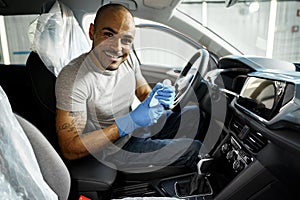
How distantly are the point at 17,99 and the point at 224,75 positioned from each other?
50.5 inches

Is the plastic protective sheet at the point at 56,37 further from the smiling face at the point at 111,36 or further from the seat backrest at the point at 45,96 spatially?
the smiling face at the point at 111,36

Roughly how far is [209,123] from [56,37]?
0.99m

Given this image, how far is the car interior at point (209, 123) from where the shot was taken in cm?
88

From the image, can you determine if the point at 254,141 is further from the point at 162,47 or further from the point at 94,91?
the point at 162,47

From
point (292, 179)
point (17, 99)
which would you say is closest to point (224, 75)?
point (292, 179)

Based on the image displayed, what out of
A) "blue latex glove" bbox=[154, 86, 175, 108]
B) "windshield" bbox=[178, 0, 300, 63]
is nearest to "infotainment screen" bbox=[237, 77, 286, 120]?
"blue latex glove" bbox=[154, 86, 175, 108]

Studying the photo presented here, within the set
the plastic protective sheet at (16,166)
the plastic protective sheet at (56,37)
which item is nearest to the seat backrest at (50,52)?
the plastic protective sheet at (56,37)

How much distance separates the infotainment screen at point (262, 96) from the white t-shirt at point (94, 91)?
608 mm

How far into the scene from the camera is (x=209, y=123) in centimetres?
154

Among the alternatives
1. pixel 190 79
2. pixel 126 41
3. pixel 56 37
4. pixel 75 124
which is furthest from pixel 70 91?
pixel 190 79

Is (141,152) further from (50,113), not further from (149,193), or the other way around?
(50,113)

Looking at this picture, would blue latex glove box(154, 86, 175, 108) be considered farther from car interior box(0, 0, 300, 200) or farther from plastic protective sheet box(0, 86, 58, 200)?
plastic protective sheet box(0, 86, 58, 200)

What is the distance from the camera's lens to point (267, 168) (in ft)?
3.29

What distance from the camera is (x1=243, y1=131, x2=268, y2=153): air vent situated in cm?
101
